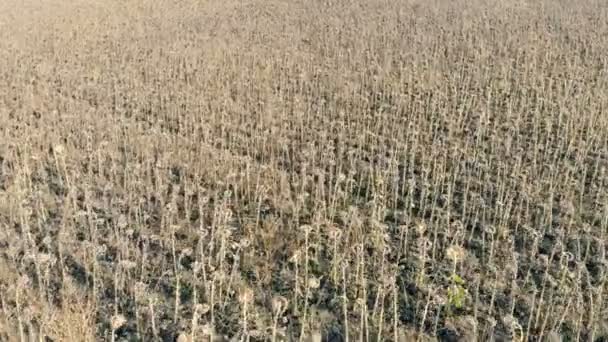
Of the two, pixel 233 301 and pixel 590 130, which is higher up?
pixel 590 130

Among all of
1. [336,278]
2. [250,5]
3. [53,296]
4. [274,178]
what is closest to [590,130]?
[274,178]

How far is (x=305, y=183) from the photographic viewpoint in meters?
7.99

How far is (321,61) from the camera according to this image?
14.7 metres

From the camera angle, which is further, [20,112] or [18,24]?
[18,24]

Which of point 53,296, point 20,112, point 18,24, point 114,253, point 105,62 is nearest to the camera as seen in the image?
point 53,296

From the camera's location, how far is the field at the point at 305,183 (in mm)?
5605

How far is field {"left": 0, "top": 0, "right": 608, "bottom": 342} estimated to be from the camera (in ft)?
18.4

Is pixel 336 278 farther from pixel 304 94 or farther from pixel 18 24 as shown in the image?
pixel 18 24

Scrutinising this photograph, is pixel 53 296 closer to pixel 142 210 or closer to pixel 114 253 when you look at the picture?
pixel 114 253

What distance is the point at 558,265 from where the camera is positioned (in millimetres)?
6480

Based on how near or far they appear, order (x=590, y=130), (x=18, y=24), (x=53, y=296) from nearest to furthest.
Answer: (x=53, y=296) → (x=590, y=130) → (x=18, y=24)

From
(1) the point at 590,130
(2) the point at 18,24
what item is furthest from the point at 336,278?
(2) the point at 18,24

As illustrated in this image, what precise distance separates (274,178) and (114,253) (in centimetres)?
252

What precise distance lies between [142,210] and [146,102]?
4743 mm
